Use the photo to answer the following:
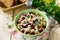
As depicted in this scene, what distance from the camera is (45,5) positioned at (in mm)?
994

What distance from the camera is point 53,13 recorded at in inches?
38.2

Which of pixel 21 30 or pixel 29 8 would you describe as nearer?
→ pixel 21 30

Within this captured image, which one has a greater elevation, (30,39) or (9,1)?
(9,1)

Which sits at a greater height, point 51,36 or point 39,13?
point 39,13

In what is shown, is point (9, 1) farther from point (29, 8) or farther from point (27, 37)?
point (27, 37)

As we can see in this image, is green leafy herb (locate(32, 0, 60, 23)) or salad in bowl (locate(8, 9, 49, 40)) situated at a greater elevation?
green leafy herb (locate(32, 0, 60, 23))

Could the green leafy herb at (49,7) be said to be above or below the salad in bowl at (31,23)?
above

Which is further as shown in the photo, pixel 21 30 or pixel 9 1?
pixel 9 1

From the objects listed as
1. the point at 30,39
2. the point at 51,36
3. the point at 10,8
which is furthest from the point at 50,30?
the point at 10,8

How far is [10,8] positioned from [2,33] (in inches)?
5.8

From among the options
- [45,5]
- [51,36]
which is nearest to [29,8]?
[45,5]

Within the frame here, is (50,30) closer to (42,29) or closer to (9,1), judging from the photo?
(42,29)

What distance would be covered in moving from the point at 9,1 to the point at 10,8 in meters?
0.04

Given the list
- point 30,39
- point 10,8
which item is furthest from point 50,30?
point 10,8
